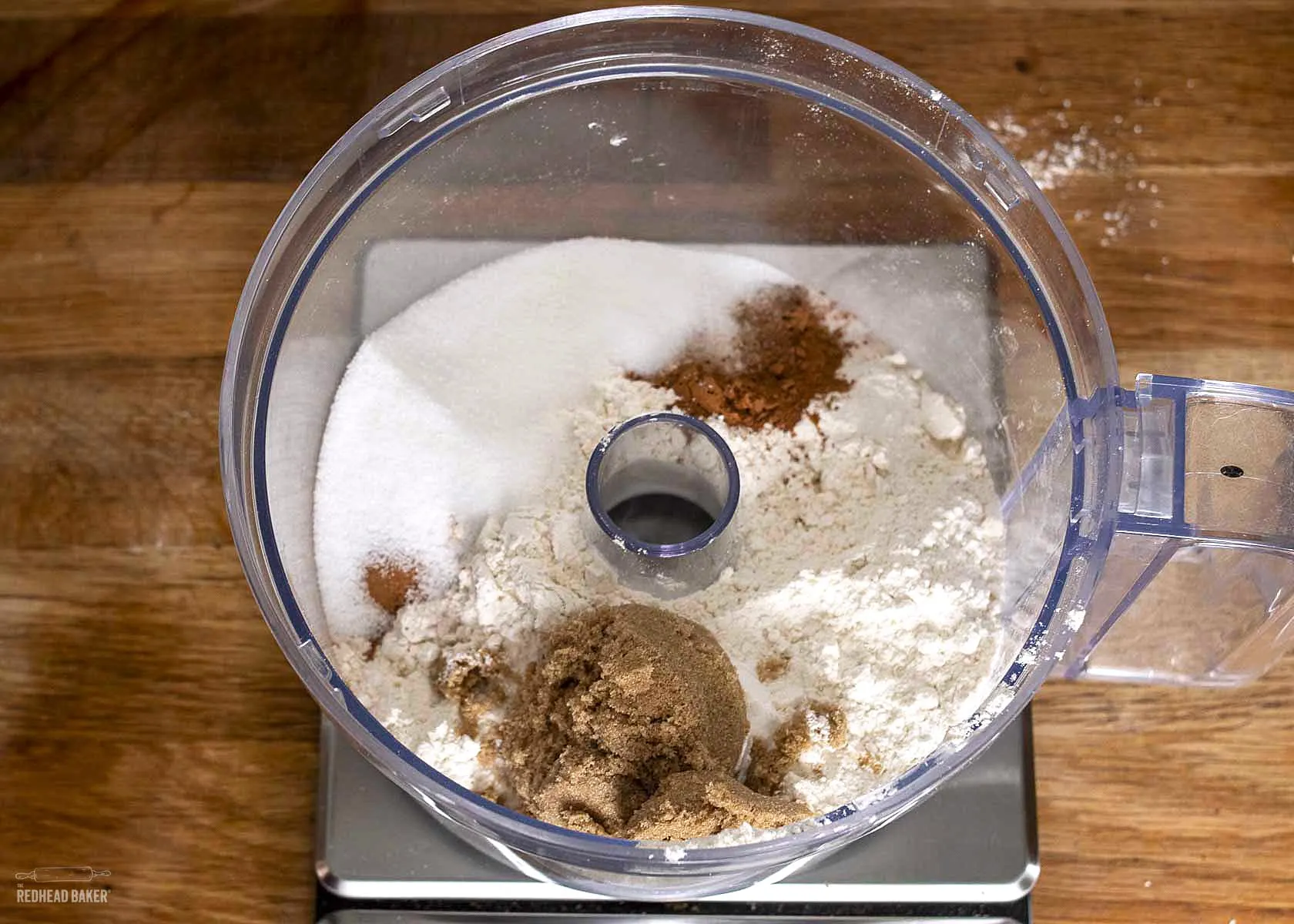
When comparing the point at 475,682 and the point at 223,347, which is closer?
the point at 475,682

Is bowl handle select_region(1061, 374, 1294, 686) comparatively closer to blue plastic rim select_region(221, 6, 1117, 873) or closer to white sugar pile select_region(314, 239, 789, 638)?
blue plastic rim select_region(221, 6, 1117, 873)

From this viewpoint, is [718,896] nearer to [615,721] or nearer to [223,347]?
[615,721]

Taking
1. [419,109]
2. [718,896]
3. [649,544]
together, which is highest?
[419,109]

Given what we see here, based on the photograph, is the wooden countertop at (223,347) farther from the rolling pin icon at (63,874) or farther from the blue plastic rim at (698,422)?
the blue plastic rim at (698,422)

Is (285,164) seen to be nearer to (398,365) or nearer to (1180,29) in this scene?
(398,365)

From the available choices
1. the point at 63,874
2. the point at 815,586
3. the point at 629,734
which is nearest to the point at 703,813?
the point at 629,734

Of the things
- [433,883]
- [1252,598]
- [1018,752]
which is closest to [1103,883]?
[1018,752]

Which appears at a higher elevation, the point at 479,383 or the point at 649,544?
the point at 479,383
